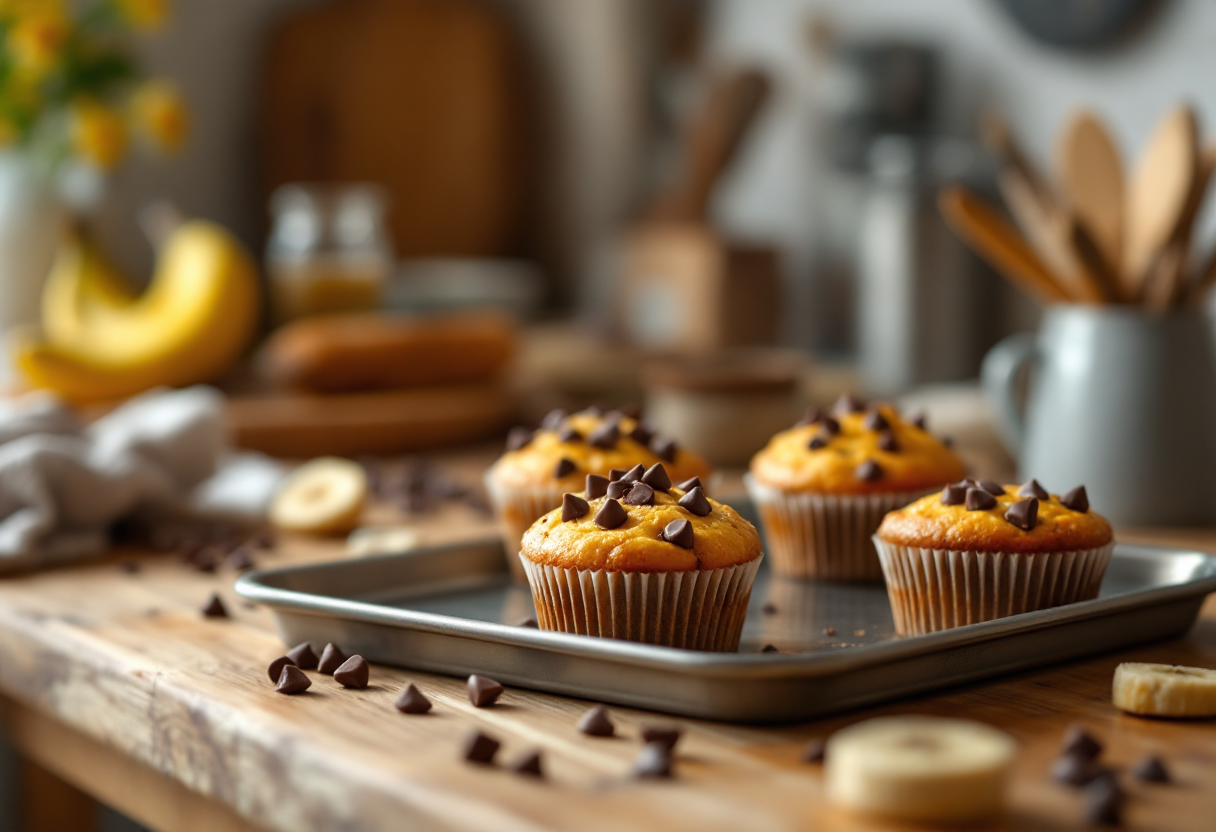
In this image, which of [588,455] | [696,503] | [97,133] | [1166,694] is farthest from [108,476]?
[97,133]

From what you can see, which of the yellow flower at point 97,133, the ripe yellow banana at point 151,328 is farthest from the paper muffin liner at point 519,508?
the yellow flower at point 97,133

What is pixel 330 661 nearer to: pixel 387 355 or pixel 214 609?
pixel 214 609

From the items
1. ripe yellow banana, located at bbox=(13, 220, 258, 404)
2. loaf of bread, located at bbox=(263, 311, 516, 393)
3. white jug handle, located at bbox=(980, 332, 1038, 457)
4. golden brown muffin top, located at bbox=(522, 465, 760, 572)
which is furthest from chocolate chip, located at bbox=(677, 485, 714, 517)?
ripe yellow banana, located at bbox=(13, 220, 258, 404)

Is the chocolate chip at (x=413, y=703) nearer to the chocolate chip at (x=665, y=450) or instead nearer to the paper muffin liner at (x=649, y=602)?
the paper muffin liner at (x=649, y=602)

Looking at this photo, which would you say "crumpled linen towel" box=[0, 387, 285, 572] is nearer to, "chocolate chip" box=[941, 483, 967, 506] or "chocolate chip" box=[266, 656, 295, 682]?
"chocolate chip" box=[266, 656, 295, 682]

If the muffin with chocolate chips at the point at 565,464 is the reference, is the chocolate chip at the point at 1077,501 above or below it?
above

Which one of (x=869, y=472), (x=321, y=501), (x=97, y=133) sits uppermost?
(x=97, y=133)

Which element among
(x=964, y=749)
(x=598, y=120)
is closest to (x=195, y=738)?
(x=964, y=749)
